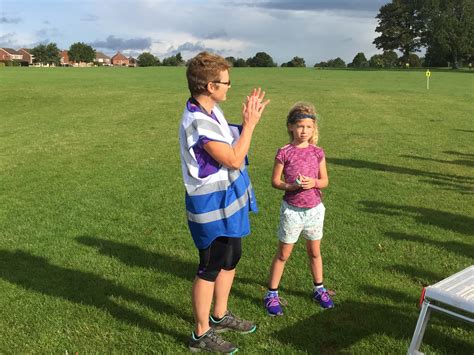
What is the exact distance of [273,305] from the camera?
14.1 ft

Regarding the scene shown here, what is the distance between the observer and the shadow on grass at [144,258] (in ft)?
17.0

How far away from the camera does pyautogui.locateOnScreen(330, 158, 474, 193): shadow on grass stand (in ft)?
29.6

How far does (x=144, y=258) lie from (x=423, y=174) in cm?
653

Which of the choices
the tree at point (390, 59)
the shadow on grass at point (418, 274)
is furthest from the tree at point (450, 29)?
the shadow on grass at point (418, 274)

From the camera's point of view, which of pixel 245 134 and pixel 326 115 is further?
pixel 326 115

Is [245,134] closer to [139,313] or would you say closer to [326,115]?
[139,313]

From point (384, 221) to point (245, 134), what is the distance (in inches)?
166

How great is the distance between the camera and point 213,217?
337 centimetres

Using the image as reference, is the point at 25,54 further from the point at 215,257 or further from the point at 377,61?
the point at 215,257

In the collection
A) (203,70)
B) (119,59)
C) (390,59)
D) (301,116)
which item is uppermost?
(119,59)

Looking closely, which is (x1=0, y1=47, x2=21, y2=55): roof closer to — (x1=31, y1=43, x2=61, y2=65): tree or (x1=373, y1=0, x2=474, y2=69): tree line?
(x1=31, y1=43, x2=61, y2=65): tree

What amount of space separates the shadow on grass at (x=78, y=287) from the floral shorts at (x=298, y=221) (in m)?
1.15

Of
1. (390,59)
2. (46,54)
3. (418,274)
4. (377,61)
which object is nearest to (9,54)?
(46,54)

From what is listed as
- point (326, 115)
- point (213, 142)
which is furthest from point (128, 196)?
point (326, 115)
